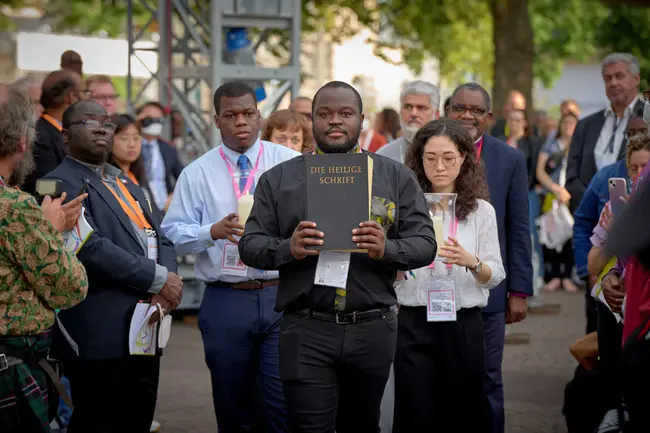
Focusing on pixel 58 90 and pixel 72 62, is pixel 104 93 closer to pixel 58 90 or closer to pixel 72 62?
pixel 72 62

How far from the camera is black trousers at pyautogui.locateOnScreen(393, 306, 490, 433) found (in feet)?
19.1

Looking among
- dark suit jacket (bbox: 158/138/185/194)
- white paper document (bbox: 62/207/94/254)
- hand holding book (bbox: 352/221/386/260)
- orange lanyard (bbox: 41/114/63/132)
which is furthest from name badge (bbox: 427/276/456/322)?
dark suit jacket (bbox: 158/138/185/194)

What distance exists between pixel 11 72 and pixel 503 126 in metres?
36.1

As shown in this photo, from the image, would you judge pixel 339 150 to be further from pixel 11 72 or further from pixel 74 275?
pixel 11 72

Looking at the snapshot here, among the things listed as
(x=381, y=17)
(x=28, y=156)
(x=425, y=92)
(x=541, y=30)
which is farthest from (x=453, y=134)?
(x=541, y=30)

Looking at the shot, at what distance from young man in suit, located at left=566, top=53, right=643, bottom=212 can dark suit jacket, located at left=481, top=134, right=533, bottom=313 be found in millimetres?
1917

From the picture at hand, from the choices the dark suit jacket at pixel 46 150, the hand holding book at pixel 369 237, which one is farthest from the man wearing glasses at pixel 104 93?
the hand holding book at pixel 369 237

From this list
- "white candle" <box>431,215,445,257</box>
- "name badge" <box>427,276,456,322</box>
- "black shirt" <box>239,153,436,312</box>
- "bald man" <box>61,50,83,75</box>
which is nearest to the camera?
"black shirt" <box>239,153,436,312</box>

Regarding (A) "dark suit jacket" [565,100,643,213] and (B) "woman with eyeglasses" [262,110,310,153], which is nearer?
(B) "woman with eyeglasses" [262,110,310,153]

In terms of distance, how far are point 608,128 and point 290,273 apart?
14.9ft

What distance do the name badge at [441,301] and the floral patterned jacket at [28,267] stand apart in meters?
1.96

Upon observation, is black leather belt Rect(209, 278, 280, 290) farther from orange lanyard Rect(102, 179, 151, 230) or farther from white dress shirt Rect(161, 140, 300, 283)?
orange lanyard Rect(102, 179, 151, 230)

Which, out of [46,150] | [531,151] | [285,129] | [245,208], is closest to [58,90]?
[46,150]

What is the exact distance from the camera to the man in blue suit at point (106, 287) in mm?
5574
